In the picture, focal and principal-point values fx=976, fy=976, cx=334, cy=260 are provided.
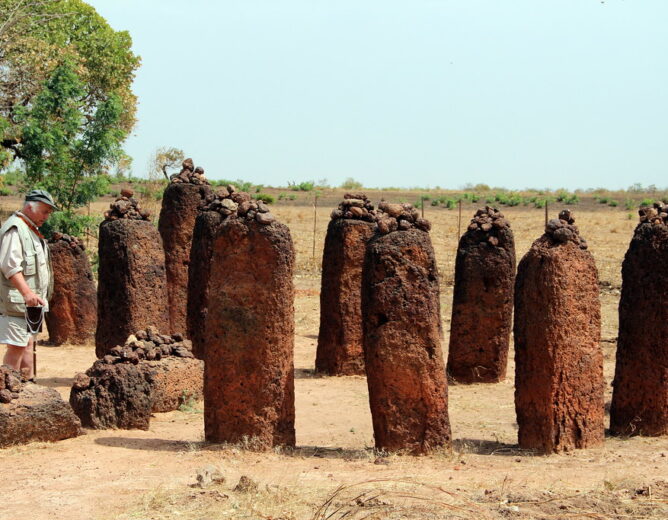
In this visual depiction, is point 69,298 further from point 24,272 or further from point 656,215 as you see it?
point 656,215

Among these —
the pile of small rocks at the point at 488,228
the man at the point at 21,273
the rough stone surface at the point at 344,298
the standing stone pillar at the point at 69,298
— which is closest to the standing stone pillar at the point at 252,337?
the man at the point at 21,273

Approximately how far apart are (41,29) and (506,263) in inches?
793

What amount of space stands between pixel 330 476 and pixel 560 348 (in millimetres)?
2306

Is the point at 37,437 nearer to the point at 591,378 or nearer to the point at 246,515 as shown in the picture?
the point at 246,515

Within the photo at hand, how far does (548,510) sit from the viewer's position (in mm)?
6516

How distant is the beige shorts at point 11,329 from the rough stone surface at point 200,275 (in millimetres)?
3467

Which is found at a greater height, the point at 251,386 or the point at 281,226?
the point at 281,226

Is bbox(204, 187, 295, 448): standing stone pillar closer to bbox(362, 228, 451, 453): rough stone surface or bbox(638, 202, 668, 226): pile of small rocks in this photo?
bbox(362, 228, 451, 453): rough stone surface

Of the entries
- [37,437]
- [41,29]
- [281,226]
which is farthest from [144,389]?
[41,29]

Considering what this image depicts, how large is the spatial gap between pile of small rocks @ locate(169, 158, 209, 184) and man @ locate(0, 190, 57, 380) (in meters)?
4.75

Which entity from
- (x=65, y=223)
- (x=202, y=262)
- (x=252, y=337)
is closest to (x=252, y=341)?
(x=252, y=337)

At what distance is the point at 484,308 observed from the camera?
12516mm

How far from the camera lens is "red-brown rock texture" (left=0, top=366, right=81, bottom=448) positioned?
817cm

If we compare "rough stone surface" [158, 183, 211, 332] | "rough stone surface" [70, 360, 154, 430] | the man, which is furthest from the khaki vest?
"rough stone surface" [158, 183, 211, 332]
